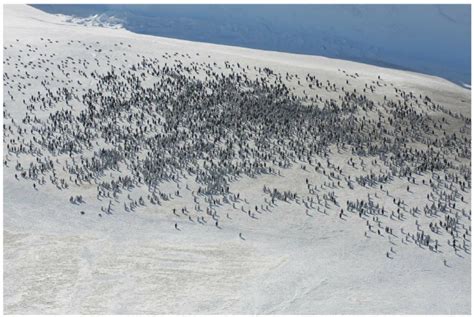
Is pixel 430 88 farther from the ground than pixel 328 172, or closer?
farther from the ground

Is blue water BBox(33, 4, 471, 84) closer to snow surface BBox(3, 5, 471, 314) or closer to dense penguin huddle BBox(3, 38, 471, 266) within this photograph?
dense penguin huddle BBox(3, 38, 471, 266)

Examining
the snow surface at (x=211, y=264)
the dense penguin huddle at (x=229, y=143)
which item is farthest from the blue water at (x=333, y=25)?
the snow surface at (x=211, y=264)

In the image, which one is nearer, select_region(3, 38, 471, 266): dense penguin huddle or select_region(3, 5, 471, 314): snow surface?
select_region(3, 5, 471, 314): snow surface

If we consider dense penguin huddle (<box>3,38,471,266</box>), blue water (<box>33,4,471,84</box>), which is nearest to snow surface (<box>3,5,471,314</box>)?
dense penguin huddle (<box>3,38,471,266</box>)

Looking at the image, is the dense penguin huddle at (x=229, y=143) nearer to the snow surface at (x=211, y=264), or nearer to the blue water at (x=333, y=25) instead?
the snow surface at (x=211, y=264)

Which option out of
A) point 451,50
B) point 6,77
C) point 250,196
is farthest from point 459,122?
point 451,50

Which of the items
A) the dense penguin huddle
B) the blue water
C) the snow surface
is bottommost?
the snow surface

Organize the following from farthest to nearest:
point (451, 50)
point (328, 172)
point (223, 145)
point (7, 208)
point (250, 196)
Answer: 1. point (451, 50)
2. point (223, 145)
3. point (328, 172)
4. point (250, 196)
5. point (7, 208)

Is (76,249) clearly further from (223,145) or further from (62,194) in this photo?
(223,145)
